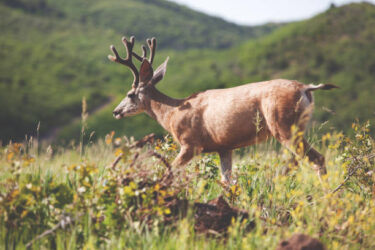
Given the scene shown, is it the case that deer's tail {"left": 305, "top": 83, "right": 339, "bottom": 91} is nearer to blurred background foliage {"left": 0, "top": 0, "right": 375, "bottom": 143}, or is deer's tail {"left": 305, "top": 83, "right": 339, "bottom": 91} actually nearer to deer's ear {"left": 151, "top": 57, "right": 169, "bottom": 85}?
deer's ear {"left": 151, "top": 57, "right": 169, "bottom": 85}

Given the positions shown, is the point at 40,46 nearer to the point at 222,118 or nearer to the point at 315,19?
the point at 315,19

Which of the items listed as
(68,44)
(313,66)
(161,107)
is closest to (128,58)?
(161,107)

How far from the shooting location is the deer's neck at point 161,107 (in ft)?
19.6

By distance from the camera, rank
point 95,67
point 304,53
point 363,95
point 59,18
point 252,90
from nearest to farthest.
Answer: point 252,90
point 363,95
point 304,53
point 95,67
point 59,18

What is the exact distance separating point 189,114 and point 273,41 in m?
59.7

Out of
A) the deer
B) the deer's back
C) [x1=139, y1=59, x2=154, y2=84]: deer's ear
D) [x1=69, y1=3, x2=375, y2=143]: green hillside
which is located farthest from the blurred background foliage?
the deer's back

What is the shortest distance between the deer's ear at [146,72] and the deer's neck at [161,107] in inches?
8.5

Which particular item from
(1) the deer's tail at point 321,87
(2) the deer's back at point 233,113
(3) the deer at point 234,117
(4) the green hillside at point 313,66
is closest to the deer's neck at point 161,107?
(3) the deer at point 234,117

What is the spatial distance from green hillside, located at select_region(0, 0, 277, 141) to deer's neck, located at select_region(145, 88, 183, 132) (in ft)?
109

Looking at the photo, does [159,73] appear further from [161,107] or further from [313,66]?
[313,66]

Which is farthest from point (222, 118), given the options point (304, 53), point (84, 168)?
point (304, 53)

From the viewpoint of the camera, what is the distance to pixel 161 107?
6.10m

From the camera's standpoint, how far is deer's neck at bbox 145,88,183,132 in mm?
5969

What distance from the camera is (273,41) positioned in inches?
2450
